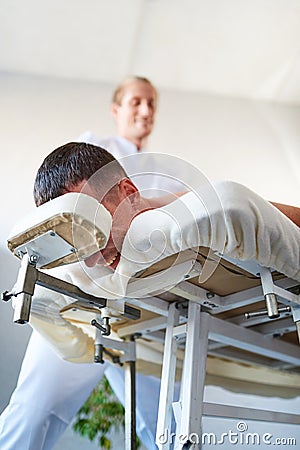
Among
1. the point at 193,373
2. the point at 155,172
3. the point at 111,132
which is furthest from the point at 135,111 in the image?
the point at 193,373

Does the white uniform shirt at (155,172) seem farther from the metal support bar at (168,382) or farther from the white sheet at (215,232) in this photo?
the metal support bar at (168,382)

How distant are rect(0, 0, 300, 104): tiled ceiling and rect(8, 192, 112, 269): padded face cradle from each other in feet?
4.12

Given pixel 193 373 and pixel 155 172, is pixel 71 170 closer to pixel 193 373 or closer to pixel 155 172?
pixel 155 172

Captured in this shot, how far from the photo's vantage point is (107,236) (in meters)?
0.65

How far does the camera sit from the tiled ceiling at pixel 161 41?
1.72 metres

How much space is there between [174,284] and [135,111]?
3.58 feet

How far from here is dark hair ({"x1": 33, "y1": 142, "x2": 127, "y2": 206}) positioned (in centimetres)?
70

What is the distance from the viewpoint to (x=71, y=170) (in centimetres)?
71

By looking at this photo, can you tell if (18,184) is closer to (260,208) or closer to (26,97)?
(26,97)

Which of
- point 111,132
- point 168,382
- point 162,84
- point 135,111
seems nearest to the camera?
point 168,382

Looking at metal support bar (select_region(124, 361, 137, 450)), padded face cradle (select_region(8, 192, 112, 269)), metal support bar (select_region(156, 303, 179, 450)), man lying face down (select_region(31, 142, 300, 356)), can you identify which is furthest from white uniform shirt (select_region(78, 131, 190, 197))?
metal support bar (select_region(124, 361, 137, 450))

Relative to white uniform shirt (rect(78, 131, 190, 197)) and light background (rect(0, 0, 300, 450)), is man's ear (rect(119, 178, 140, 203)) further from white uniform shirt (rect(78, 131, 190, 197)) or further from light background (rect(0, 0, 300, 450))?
light background (rect(0, 0, 300, 450))

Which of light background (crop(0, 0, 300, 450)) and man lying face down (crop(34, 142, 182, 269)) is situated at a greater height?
light background (crop(0, 0, 300, 450))

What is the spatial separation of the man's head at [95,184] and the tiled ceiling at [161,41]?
1.16 metres
